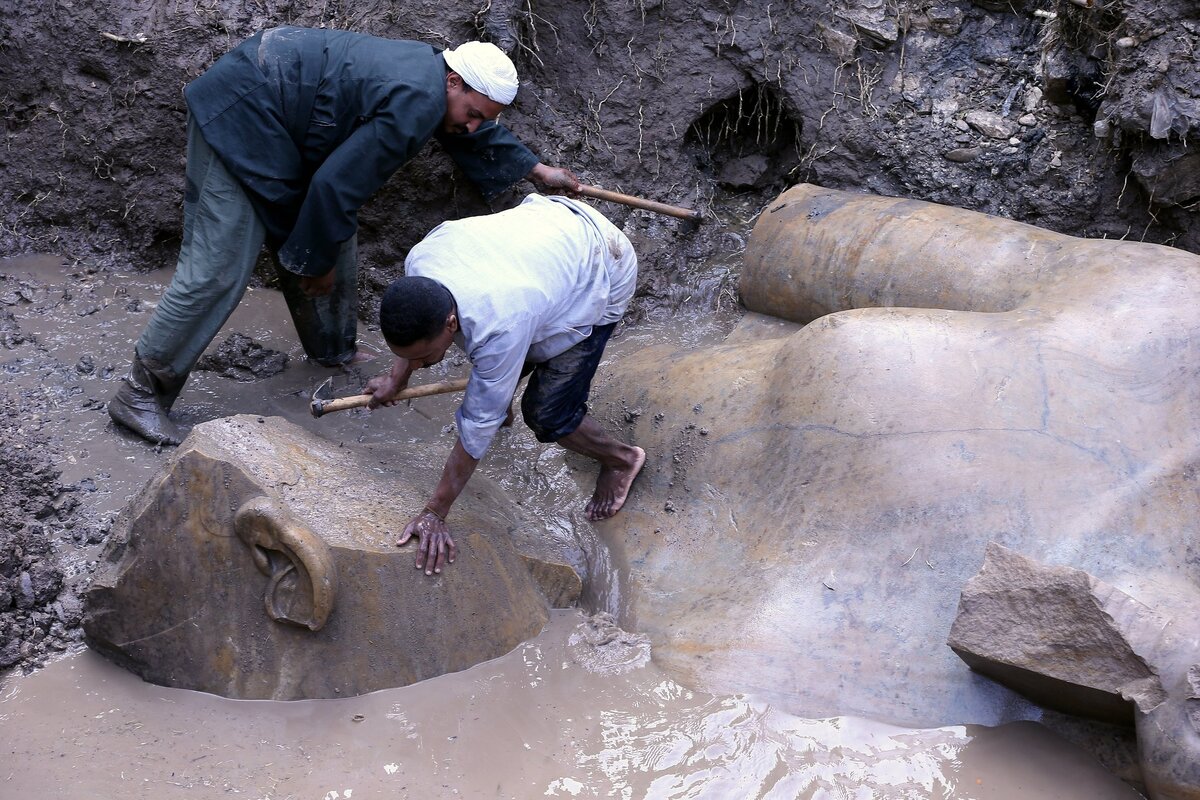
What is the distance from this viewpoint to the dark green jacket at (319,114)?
3.46m

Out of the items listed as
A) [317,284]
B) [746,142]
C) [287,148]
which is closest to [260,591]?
[317,284]

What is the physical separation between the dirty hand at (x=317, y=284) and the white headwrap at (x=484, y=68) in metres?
0.88

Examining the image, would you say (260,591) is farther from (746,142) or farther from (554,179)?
(746,142)

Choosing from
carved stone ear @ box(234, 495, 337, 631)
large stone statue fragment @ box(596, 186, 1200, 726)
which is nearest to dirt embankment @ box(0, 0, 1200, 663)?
large stone statue fragment @ box(596, 186, 1200, 726)

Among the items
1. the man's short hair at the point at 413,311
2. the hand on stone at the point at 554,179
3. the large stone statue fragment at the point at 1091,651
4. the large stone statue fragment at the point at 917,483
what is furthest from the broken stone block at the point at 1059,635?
the hand on stone at the point at 554,179

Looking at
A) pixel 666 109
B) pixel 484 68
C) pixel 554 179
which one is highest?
pixel 484 68

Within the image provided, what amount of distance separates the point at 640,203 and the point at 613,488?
136 centimetres

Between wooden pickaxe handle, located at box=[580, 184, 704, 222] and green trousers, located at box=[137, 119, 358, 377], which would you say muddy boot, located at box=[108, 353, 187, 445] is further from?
wooden pickaxe handle, located at box=[580, 184, 704, 222]

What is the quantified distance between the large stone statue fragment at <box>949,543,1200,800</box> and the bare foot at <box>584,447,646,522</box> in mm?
1220

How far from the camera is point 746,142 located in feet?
17.1

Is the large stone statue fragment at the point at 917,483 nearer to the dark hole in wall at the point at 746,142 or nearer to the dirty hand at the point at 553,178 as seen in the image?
the dirty hand at the point at 553,178

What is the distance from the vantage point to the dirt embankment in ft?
14.9

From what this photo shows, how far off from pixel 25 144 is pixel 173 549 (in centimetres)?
289

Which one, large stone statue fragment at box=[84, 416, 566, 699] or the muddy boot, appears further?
the muddy boot
